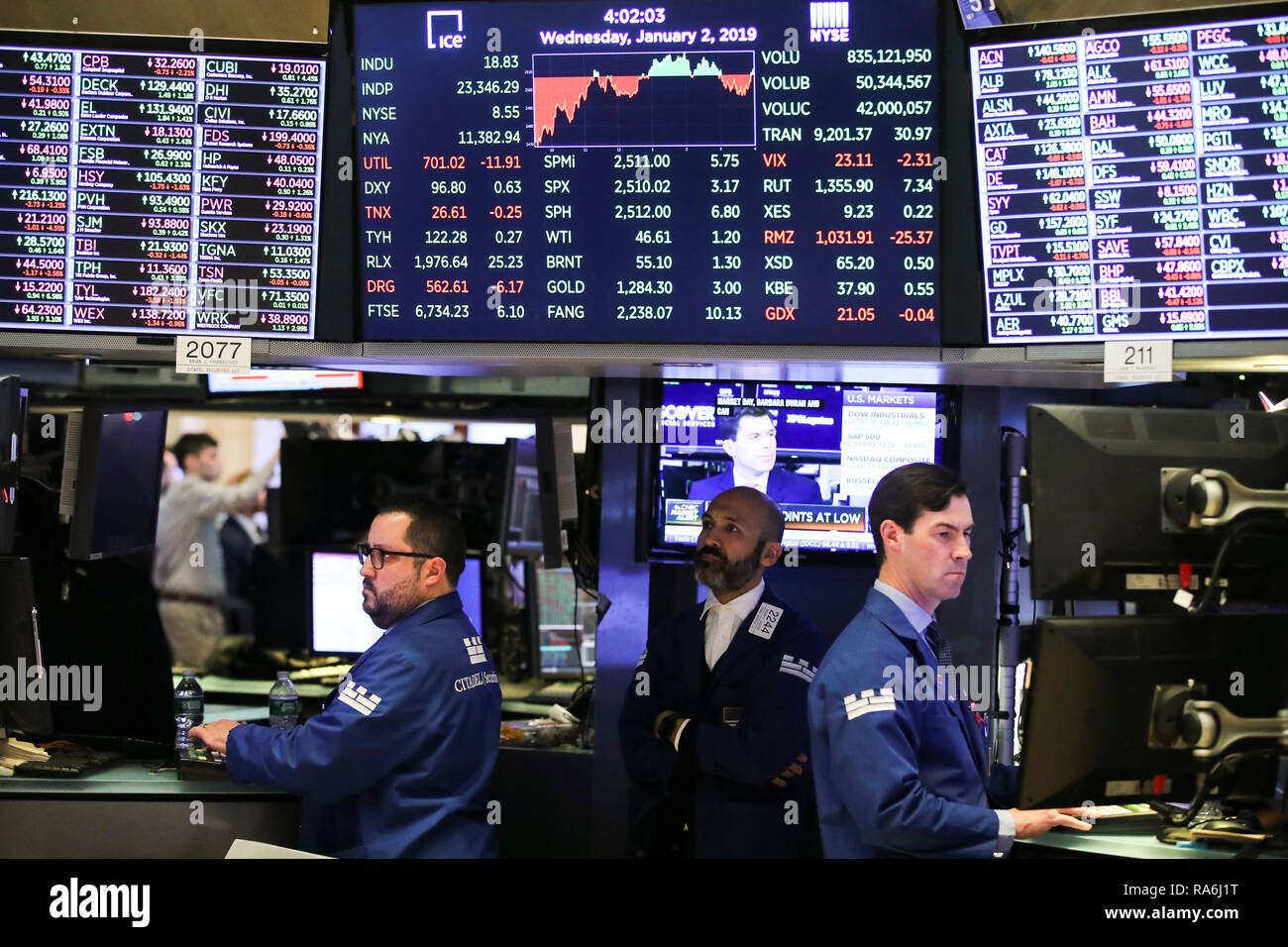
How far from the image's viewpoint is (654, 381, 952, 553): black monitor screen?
3729 millimetres

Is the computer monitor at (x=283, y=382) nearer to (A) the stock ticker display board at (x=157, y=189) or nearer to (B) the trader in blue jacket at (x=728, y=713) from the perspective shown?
(A) the stock ticker display board at (x=157, y=189)

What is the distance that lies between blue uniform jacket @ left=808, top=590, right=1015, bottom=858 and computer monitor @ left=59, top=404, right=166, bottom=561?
2.27 meters

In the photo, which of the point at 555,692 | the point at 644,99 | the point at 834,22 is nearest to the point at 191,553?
the point at 555,692

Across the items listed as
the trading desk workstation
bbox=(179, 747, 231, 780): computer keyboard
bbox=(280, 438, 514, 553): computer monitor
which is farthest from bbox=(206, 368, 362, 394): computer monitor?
bbox=(179, 747, 231, 780): computer keyboard

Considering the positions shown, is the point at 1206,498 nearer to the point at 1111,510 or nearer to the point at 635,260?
the point at 1111,510

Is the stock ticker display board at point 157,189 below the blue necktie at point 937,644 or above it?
above

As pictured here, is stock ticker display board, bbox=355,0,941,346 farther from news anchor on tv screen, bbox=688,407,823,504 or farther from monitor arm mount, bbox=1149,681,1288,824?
monitor arm mount, bbox=1149,681,1288,824

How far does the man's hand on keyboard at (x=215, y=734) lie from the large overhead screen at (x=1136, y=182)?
2.28m

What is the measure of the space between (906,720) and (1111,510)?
0.60 metres

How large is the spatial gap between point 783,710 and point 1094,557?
4.27 feet

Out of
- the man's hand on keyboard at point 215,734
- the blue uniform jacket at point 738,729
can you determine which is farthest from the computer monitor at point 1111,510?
the man's hand on keyboard at point 215,734

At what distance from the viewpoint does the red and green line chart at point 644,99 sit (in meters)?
3.20
